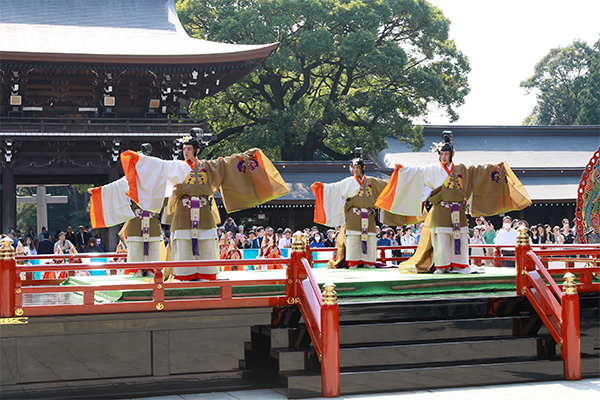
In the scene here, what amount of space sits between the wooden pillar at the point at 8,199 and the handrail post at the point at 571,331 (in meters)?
16.0

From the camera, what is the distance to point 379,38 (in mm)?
28453

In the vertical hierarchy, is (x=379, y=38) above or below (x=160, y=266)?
above

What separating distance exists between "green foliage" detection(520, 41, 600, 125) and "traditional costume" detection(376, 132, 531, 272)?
37.9 metres

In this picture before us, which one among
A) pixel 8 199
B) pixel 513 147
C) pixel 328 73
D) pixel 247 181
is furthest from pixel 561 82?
pixel 247 181

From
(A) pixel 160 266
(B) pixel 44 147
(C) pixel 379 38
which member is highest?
(C) pixel 379 38

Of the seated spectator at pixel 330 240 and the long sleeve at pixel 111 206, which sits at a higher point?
the long sleeve at pixel 111 206

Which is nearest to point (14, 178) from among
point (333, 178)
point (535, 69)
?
point (333, 178)

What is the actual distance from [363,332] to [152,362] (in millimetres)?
2157

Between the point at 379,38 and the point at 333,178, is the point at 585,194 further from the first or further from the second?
the point at 379,38

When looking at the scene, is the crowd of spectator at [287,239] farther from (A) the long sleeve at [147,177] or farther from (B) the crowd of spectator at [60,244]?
(A) the long sleeve at [147,177]

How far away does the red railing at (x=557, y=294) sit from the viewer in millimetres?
6758

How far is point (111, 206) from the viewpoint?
9281 mm

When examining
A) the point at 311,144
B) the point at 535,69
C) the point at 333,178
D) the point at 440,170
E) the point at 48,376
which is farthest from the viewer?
the point at 535,69

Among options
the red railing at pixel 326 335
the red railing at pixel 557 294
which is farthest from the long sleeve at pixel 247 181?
the red railing at pixel 557 294
